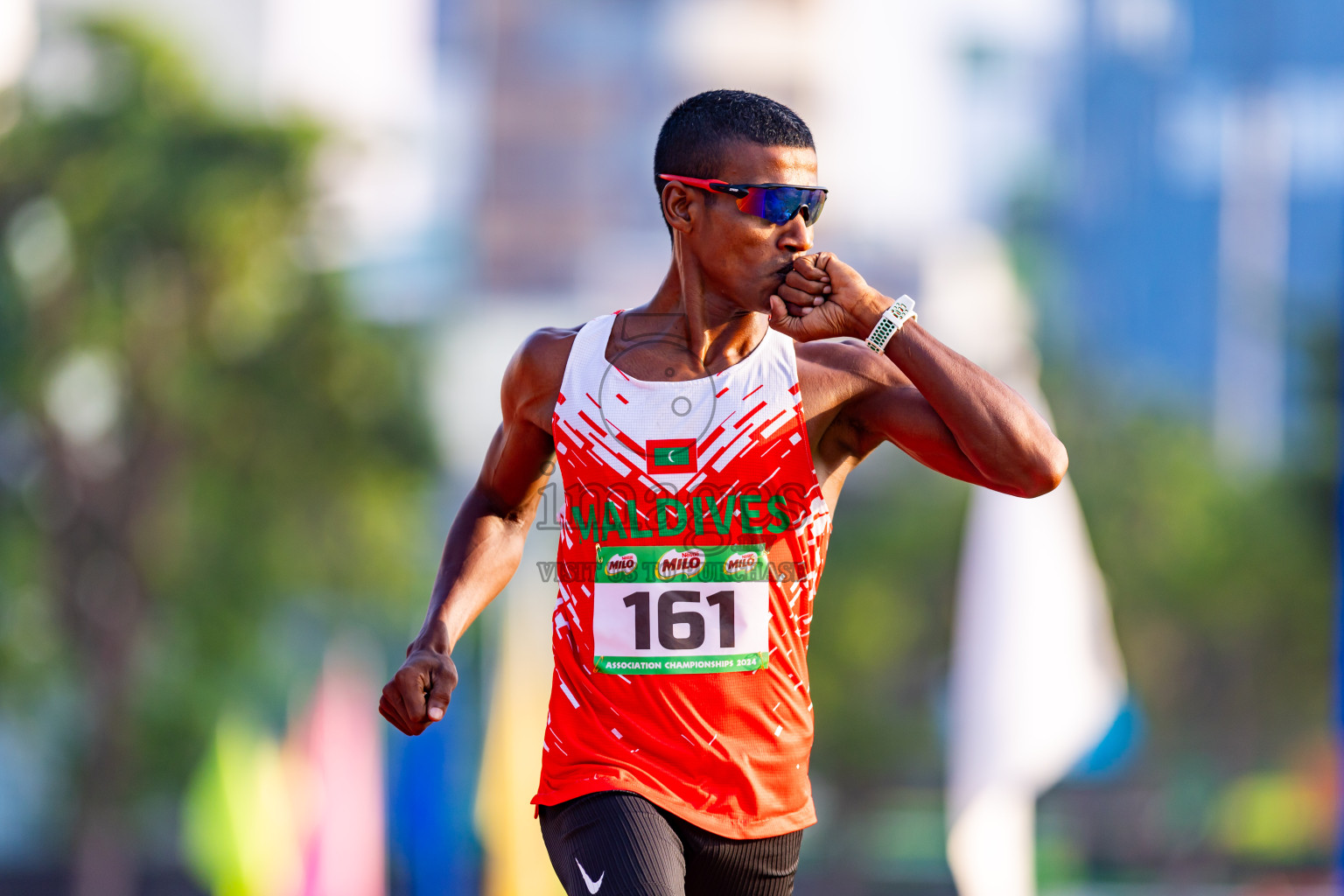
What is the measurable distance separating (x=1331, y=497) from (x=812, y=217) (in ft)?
110

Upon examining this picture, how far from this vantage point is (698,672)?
3.86 meters

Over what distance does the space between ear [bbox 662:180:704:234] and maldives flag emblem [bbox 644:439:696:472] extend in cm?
52

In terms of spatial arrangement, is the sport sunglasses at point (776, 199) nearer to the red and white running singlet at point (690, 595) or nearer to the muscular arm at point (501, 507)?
the red and white running singlet at point (690, 595)

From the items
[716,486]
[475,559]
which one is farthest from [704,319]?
[475,559]

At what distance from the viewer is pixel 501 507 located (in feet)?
14.5

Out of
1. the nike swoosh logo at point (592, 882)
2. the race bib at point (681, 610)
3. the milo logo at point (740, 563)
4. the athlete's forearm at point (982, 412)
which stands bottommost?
the nike swoosh logo at point (592, 882)

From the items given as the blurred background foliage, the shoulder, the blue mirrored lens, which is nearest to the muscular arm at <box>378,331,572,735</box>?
the shoulder

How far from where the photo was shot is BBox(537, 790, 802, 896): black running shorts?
3658 mm

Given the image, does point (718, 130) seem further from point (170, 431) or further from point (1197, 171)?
point (1197, 171)

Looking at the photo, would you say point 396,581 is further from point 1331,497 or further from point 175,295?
point 1331,497

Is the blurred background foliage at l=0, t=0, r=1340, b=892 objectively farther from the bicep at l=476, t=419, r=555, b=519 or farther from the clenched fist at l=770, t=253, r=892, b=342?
the clenched fist at l=770, t=253, r=892, b=342

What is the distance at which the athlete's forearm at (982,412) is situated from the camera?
12.5ft

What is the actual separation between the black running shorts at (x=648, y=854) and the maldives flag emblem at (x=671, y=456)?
745mm

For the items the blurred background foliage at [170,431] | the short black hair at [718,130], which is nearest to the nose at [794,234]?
the short black hair at [718,130]
